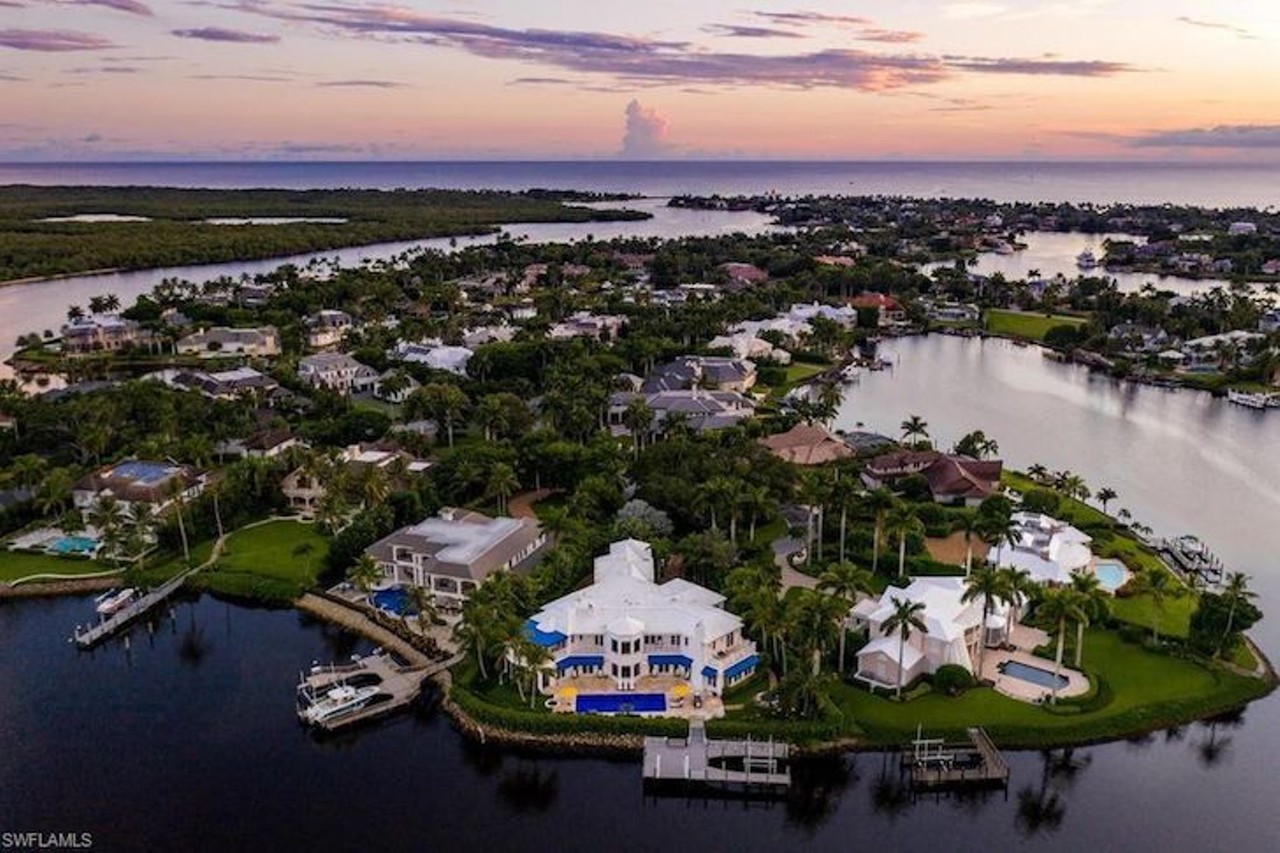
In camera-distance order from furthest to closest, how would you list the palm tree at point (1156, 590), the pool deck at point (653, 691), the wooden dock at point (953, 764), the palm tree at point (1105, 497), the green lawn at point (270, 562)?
the palm tree at point (1105, 497), the green lawn at point (270, 562), the palm tree at point (1156, 590), the pool deck at point (653, 691), the wooden dock at point (953, 764)

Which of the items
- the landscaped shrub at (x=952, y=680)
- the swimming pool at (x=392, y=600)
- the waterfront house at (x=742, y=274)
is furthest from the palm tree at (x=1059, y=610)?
the waterfront house at (x=742, y=274)

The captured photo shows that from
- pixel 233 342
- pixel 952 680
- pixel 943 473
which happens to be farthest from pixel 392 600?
pixel 233 342

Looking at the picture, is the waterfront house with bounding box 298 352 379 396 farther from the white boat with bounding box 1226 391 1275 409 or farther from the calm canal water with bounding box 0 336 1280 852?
the white boat with bounding box 1226 391 1275 409

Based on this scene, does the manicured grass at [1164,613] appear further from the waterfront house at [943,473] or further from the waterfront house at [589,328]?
the waterfront house at [589,328]

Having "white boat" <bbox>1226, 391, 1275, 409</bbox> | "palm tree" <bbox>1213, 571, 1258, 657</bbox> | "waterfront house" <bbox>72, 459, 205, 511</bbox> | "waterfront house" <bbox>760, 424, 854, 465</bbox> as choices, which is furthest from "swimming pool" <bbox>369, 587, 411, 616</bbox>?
"white boat" <bbox>1226, 391, 1275, 409</bbox>

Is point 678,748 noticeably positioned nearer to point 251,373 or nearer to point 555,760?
point 555,760

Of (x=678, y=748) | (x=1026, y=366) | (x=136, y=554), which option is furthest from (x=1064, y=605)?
(x=1026, y=366)

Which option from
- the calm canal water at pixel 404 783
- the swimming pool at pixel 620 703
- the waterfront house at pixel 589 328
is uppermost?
the waterfront house at pixel 589 328
